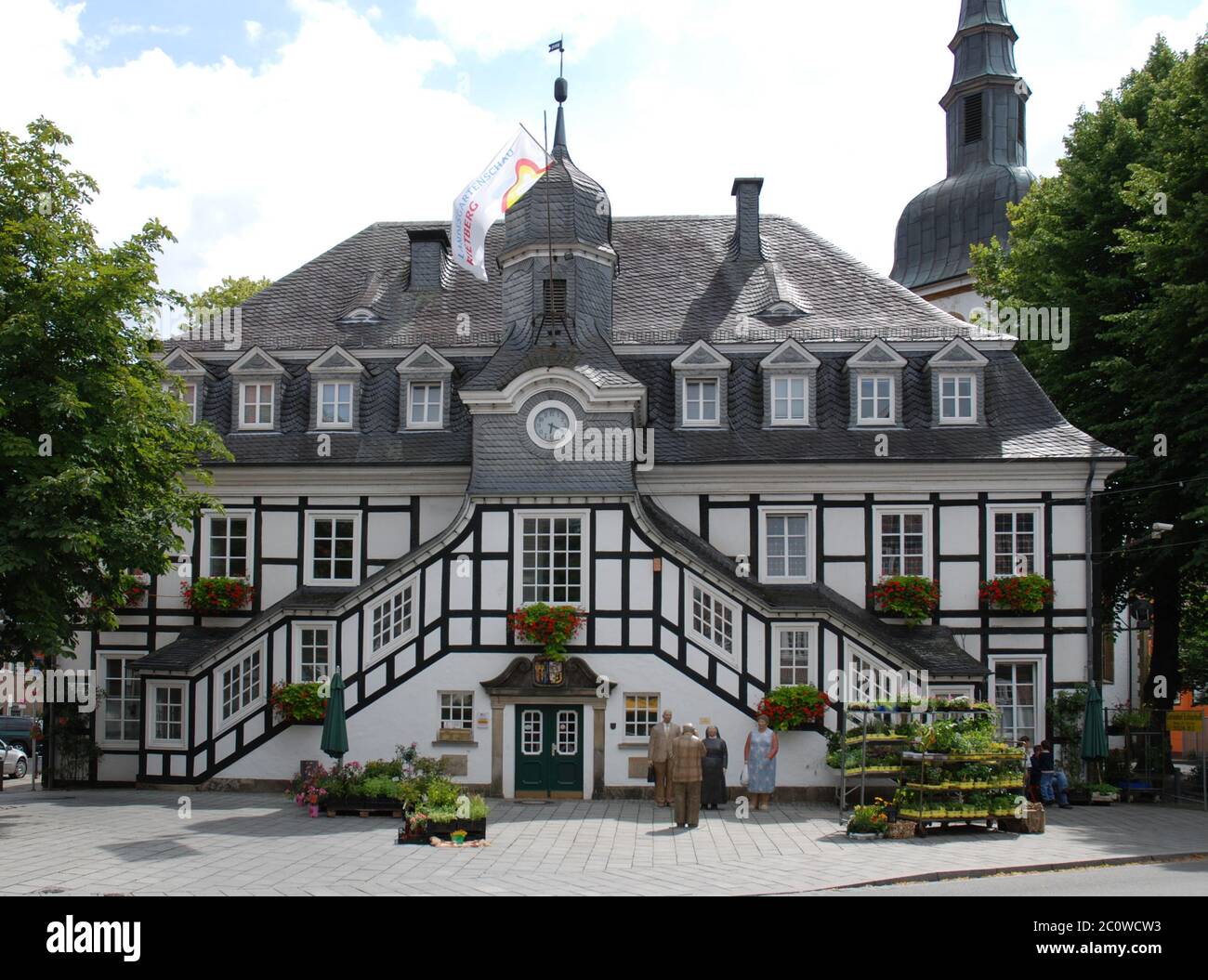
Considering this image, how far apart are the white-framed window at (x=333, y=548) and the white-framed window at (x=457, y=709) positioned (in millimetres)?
3909

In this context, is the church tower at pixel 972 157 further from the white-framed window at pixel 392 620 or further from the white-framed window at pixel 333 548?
the white-framed window at pixel 392 620

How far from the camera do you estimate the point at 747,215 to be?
32656 mm

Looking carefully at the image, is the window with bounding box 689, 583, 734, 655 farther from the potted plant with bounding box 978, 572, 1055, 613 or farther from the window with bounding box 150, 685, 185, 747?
the window with bounding box 150, 685, 185, 747

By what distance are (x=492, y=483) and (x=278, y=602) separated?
5.06 m

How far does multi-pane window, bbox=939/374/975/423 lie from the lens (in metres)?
28.2

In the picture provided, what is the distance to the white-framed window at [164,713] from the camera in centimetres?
2616

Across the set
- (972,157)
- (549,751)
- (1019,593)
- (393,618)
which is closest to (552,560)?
(393,618)

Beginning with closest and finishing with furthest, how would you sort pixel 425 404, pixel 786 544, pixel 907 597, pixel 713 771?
pixel 713 771
pixel 907 597
pixel 786 544
pixel 425 404

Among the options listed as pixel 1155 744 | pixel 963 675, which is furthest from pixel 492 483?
pixel 1155 744

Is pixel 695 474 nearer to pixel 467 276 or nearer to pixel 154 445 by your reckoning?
pixel 467 276

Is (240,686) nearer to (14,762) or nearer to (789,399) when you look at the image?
(789,399)

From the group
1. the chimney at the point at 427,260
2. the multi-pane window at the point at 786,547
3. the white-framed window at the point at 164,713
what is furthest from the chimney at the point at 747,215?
the white-framed window at the point at 164,713

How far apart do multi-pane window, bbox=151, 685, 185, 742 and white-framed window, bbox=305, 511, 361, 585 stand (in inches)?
143

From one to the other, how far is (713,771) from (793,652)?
11.0 feet
